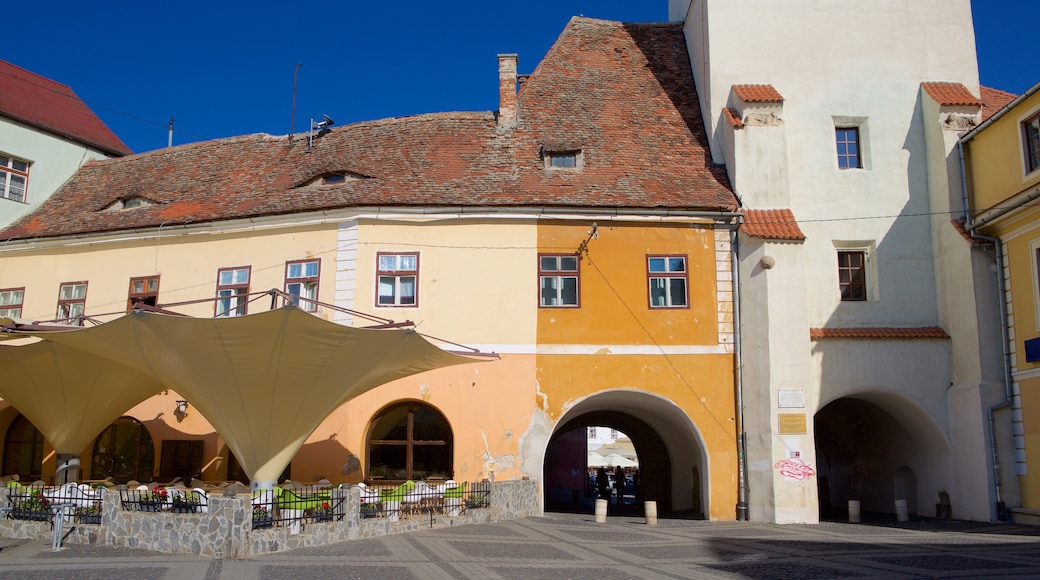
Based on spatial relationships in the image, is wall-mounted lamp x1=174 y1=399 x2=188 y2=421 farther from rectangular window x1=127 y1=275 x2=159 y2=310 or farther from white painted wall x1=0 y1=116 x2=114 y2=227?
white painted wall x1=0 y1=116 x2=114 y2=227

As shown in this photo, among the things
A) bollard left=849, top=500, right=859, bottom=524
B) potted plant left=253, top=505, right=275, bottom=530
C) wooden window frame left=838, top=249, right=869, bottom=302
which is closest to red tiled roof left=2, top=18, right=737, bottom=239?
wooden window frame left=838, top=249, right=869, bottom=302

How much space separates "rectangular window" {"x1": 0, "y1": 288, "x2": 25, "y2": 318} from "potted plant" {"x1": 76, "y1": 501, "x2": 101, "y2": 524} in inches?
377

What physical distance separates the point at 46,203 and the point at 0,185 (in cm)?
117

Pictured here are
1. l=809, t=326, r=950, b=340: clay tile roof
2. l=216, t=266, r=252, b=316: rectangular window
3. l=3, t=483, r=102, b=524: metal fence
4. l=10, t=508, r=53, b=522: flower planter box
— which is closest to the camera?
l=3, t=483, r=102, b=524: metal fence

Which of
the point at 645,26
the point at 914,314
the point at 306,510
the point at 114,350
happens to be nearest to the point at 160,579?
the point at 306,510

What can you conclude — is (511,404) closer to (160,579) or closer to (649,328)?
(649,328)

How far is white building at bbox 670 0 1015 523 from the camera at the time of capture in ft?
59.3

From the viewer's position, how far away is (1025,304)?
17516 mm

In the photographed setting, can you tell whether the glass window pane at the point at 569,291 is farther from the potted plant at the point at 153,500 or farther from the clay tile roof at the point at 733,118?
the potted plant at the point at 153,500

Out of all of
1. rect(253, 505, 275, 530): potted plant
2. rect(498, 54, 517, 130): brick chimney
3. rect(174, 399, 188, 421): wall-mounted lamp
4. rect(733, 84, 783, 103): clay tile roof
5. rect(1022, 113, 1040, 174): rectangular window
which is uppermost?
rect(498, 54, 517, 130): brick chimney

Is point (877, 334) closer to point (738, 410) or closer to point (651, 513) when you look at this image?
A: point (738, 410)

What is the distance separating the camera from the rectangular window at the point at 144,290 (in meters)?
20.7

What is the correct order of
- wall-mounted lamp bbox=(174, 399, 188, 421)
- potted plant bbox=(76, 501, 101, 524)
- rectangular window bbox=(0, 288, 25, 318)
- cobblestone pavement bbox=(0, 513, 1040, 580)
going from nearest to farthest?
cobblestone pavement bbox=(0, 513, 1040, 580) < potted plant bbox=(76, 501, 101, 524) < wall-mounted lamp bbox=(174, 399, 188, 421) < rectangular window bbox=(0, 288, 25, 318)

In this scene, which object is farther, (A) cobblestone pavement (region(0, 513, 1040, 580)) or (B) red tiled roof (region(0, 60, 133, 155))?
(B) red tiled roof (region(0, 60, 133, 155))
